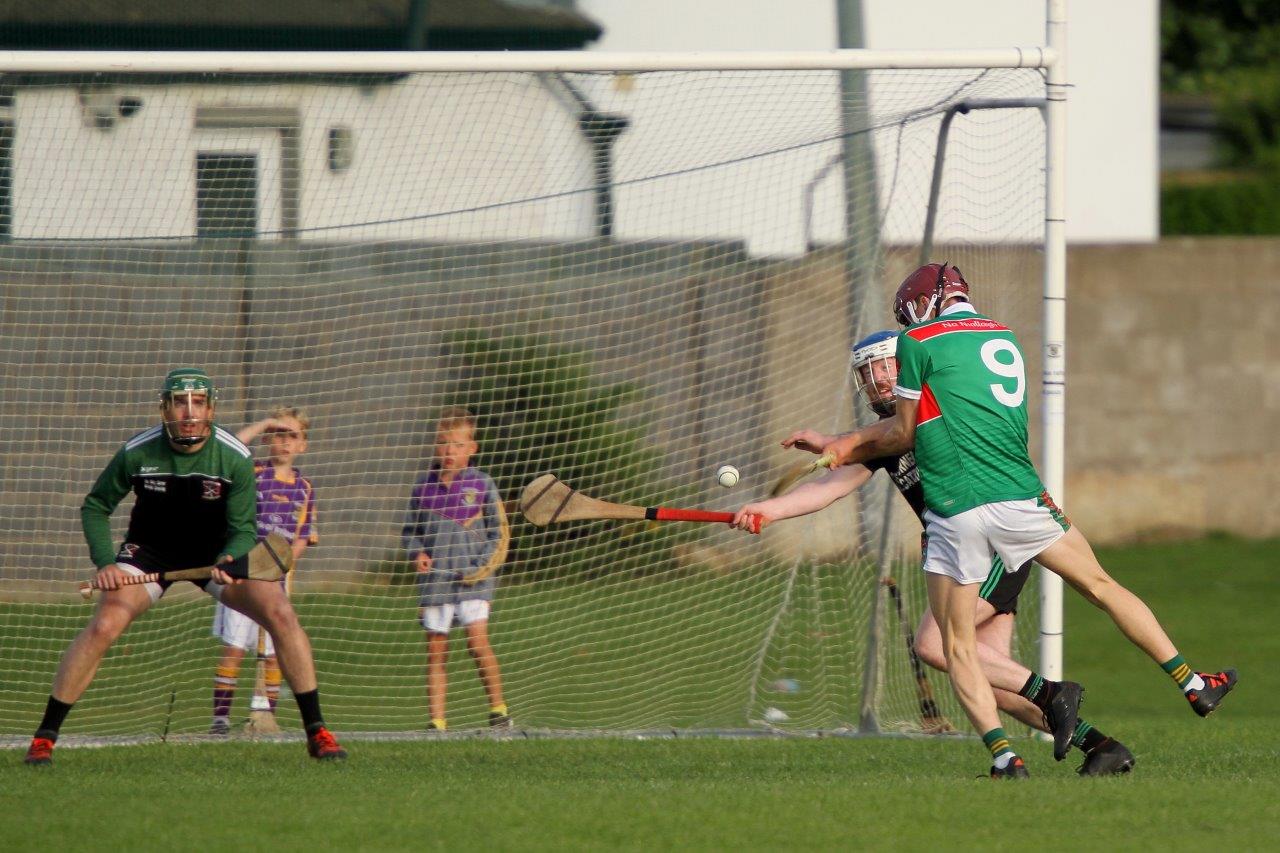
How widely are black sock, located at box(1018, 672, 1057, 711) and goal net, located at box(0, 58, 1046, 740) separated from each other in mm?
2036

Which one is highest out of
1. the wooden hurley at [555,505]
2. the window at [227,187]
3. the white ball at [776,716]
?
the window at [227,187]

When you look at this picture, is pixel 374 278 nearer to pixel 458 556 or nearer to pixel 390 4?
pixel 458 556

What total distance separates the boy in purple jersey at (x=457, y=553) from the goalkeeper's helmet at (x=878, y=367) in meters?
2.50

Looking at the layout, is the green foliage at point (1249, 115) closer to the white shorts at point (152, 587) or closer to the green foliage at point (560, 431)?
the green foliage at point (560, 431)

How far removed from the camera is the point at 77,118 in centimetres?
877

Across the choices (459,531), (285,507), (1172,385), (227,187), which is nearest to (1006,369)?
(459,531)

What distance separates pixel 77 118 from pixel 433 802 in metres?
4.93

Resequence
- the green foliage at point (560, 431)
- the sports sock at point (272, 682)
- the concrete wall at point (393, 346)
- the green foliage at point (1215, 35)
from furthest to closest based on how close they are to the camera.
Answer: the green foliage at point (1215, 35) → the green foliage at point (560, 431) → the concrete wall at point (393, 346) → the sports sock at point (272, 682)

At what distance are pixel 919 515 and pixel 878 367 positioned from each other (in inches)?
23.7

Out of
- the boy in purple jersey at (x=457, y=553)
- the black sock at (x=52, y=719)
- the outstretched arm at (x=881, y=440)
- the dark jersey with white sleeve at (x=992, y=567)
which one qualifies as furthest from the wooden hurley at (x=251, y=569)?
the dark jersey with white sleeve at (x=992, y=567)

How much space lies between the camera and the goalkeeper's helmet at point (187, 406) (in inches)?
262

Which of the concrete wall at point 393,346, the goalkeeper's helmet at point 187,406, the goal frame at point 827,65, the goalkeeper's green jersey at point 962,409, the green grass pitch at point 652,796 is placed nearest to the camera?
the green grass pitch at point 652,796

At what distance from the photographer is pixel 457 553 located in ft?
27.4

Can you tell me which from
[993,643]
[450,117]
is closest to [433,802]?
[993,643]
